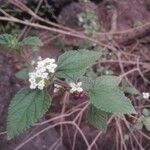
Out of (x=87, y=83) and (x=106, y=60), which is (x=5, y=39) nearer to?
(x=87, y=83)

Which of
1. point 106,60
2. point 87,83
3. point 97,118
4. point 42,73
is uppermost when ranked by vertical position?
point 42,73

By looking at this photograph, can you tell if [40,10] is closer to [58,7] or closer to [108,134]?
[58,7]

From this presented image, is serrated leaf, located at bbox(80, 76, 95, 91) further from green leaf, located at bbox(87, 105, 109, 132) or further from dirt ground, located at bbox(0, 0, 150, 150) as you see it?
dirt ground, located at bbox(0, 0, 150, 150)

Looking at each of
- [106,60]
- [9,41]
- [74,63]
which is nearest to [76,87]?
[74,63]

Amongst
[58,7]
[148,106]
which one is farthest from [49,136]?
[58,7]

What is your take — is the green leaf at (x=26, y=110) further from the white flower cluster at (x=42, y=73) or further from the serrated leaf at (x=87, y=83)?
the serrated leaf at (x=87, y=83)

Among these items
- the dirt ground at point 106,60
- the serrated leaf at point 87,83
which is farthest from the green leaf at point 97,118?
the dirt ground at point 106,60

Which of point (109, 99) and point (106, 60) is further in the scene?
point (106, 60)
